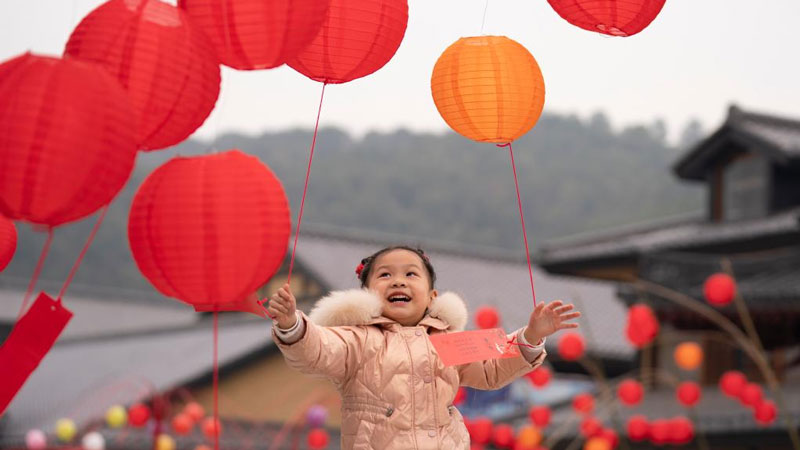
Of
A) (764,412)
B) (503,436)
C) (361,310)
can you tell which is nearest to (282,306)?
(361,310)

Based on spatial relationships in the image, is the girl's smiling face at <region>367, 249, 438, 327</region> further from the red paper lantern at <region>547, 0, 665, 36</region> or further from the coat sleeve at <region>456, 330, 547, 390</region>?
the red paper lantern at <region>547, 0, 665, 36</region>

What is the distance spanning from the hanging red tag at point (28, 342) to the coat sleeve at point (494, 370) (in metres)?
1.36

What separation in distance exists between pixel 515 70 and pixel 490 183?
4222 centimetres

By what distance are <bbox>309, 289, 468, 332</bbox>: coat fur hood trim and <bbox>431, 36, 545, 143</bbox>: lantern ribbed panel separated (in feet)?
2.47

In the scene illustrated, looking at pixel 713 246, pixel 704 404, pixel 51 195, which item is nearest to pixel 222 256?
pixel 51 195

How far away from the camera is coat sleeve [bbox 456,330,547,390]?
3887 mm

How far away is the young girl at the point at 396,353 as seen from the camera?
11.9 ft

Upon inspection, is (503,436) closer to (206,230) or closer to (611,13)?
(611,13)

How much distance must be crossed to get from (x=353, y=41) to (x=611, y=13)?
3.17ft

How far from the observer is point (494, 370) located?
3936 millimetres

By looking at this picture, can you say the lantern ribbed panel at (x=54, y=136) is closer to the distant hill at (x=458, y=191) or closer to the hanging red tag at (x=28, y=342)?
the hanging red tag at (x=28, y=342)

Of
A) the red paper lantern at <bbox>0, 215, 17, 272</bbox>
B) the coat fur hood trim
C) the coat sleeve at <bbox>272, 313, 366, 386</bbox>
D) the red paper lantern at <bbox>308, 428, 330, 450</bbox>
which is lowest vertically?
the red paper lantern at <bbox>308, 428, 330, 450</bbox>

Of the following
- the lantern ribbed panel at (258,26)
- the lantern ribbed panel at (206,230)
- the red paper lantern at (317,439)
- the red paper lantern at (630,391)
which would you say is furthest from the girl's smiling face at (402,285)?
the red paper lantern at (317,439)

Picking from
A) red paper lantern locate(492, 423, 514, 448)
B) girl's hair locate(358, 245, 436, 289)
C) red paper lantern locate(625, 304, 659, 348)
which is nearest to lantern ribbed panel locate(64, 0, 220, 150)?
girl's hair locate(358, 245, 436, 289)
